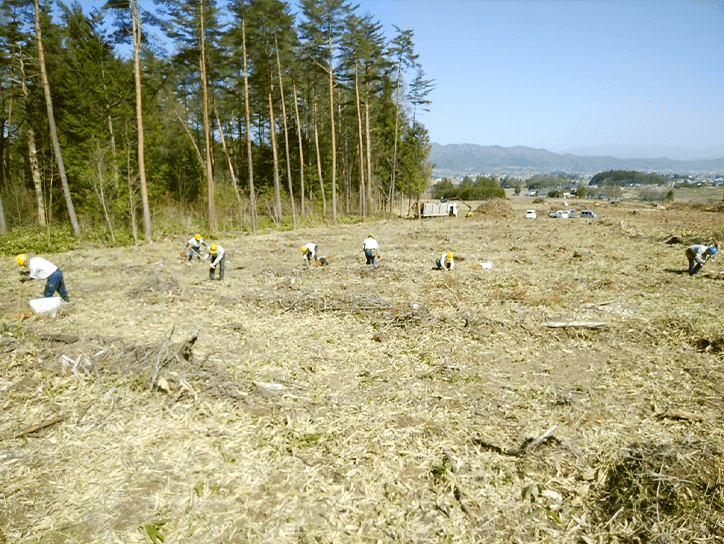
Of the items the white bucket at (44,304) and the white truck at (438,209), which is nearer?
the white bucket at (44,304)

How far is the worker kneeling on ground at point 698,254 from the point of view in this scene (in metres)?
10.6

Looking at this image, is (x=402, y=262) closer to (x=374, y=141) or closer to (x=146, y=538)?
(x=146, y=538)

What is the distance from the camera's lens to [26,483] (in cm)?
364

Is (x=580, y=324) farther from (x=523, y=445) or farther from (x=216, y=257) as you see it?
(x=216, y=257)

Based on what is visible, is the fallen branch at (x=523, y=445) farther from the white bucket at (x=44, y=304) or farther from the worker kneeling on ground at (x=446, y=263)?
the white bucket at (x=44, y=304)

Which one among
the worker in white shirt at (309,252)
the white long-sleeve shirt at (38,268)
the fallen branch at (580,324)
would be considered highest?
the white long-sleeve shirt at (38,268)

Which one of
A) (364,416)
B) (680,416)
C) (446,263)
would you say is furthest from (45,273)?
(680,416)

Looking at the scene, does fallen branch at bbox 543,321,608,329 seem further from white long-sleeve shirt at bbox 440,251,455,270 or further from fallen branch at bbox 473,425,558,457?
white long-sleeve shirt at bbox 440,251,455,270

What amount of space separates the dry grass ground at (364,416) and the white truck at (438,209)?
2203cm

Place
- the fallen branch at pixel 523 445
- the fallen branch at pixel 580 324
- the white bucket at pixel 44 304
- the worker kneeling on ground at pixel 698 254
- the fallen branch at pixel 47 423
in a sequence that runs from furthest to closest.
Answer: the worker kneeling on ground at pixel 698 254
the white bucket at pixel 44 304
the fallen branch at pixel 580 324
the fallen branch at pixel 47 423
the fallen branch at pixel 523 445

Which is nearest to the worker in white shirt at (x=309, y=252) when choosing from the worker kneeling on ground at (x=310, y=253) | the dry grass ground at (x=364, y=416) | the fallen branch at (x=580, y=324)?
the worker kneeling on ground at (x=310, y=253)

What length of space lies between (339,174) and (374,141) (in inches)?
183

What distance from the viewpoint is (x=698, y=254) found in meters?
10.7

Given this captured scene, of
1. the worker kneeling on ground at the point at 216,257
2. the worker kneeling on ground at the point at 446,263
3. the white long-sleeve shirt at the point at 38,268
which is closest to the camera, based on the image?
the white long-sleeve shirt at the point at 38,268
